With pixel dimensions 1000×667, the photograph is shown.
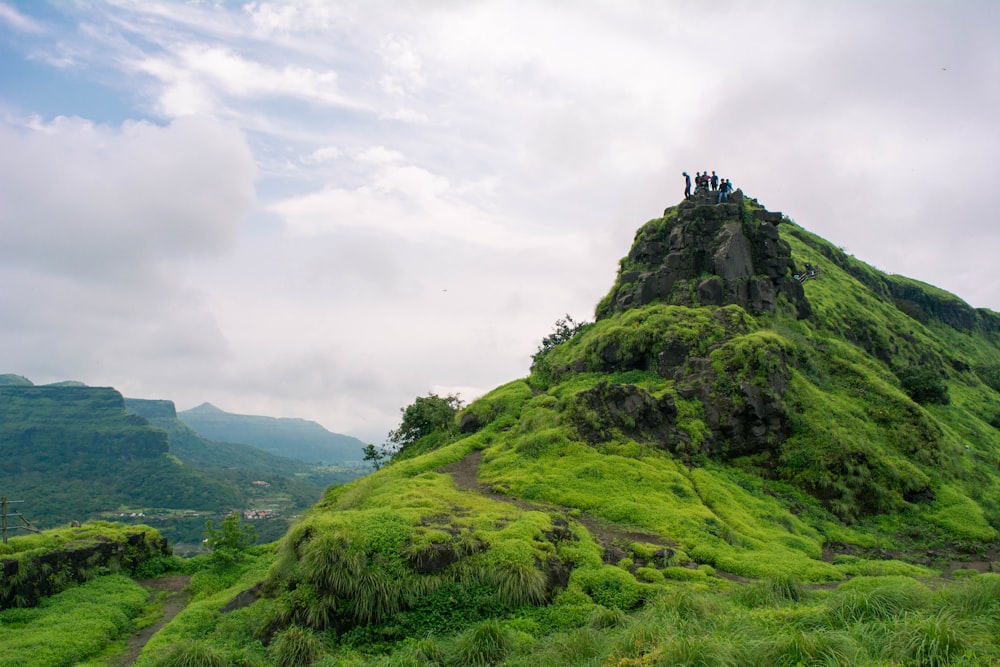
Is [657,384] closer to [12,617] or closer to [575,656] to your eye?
[575,656]

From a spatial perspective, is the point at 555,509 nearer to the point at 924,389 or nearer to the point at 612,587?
the point at 612,587

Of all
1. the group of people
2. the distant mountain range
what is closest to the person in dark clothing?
the group of people

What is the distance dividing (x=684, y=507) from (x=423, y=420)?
2328 centimetres

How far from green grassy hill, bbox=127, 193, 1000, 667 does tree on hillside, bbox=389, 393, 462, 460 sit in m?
1.03

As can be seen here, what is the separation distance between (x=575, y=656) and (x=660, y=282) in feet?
115

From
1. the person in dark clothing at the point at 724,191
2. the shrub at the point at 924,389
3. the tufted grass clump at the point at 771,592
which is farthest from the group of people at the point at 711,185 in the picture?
the tufted grass clump at the point at 771,592

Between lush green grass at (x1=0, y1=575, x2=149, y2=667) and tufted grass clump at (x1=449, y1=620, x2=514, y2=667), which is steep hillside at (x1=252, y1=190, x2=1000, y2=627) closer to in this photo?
tufted grass clump at (x1=449, y1=620, x2=514, y2=667)

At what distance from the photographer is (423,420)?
4156cm

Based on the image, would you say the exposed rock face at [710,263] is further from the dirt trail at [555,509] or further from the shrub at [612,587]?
the shrub at [612,587]

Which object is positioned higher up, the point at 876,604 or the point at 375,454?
the point at 375,454

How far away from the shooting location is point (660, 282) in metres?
42.2

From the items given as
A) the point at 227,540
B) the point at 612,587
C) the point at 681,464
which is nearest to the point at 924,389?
the point at 681,464

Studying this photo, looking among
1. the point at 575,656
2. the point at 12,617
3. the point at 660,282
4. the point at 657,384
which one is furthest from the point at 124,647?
Result: the point at 660,282

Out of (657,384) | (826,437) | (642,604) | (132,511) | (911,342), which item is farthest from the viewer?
(132,511)
